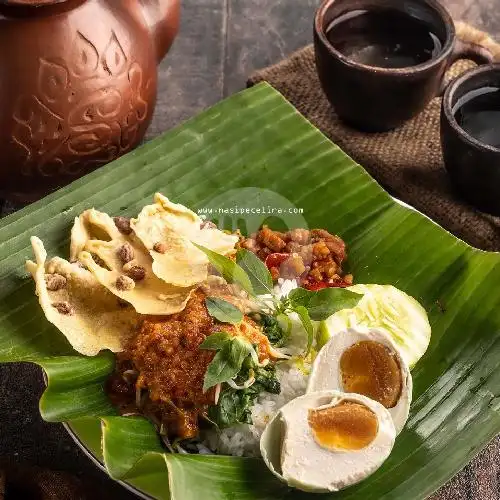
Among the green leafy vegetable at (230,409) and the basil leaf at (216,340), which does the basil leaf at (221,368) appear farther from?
the green leafy vegetable at (230,409)

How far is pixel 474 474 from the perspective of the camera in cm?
333

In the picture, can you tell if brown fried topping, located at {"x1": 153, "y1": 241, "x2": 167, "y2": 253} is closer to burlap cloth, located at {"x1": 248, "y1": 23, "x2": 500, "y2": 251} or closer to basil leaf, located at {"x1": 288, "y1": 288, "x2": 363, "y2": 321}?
basil leaf, located at {"x1": 288, "y1": 288, "x2": 363, "y2": 321}

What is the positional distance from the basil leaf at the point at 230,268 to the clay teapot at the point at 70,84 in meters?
0.96

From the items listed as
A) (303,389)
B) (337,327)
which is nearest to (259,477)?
(303,389)

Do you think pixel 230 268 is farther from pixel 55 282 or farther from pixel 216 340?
pixel 55 282

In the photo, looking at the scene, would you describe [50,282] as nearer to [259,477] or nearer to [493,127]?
[259,477]

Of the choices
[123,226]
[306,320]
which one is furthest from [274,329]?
[123,226]

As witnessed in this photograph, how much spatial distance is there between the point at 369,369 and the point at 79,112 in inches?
64.7

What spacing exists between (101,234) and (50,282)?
0.34m

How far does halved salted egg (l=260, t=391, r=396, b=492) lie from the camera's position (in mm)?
2676

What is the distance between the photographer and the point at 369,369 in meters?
2.91

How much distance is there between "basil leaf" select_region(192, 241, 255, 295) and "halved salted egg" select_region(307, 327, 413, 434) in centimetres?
36

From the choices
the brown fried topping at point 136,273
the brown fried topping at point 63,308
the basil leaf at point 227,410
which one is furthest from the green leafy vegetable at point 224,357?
the brown fried topping at point 63,308

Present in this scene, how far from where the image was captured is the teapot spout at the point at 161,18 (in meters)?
3.89
